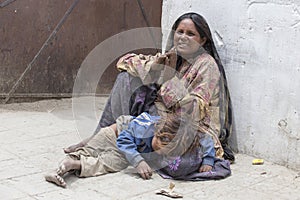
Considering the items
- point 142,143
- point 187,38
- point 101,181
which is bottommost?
point 101,181

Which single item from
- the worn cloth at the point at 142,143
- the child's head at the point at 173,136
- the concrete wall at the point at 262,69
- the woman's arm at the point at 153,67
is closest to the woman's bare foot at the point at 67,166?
the worn cloth at the point at 142,143

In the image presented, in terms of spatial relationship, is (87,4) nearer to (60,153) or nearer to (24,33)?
(24,33)

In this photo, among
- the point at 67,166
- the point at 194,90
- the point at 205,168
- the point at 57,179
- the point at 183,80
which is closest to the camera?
the point at 57,179

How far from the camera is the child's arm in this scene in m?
3.89

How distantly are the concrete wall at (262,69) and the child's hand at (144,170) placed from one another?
98 cm

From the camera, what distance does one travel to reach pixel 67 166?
12.2 ft

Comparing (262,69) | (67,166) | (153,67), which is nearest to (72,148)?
(67,166)

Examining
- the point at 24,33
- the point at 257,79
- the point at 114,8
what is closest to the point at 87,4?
the point at 114,8

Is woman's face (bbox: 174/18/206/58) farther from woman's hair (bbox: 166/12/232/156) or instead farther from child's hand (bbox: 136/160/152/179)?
child's hand (bbox: 136/160/152/179)

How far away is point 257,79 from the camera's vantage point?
4238mm

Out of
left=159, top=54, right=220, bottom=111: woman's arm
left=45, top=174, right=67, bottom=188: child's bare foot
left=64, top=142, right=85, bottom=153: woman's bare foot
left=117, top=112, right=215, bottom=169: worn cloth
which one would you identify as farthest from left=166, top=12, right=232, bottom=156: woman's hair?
left=45, top=174, right=67, bottom=188: child's bare foot

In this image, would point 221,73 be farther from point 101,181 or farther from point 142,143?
point 101,181

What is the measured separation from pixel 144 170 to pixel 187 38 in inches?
44.3

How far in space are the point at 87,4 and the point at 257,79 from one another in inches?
111
